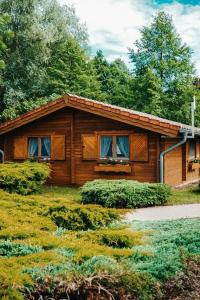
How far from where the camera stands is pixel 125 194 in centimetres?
1183

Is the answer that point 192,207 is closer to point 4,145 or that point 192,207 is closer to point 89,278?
point 89,278

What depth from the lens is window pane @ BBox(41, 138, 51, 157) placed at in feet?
57.8

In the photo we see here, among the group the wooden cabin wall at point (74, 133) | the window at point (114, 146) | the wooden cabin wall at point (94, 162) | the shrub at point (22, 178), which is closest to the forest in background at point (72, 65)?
the wooden cabin wall at point (74, 133)

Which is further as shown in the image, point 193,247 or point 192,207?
point 192,207

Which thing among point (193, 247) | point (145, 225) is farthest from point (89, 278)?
point (145, 225)

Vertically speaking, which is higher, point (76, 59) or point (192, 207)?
point (76, 59)

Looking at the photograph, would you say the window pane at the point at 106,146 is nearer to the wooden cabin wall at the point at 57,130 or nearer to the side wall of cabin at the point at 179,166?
the wooden cabin wall at the point at 57,130

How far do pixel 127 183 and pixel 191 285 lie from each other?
807 centimetres

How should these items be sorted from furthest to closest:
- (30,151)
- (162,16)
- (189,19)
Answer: (162,16) < (30,151) < (189,19)

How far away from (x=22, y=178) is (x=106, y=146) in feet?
13.4

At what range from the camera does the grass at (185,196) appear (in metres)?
12.7

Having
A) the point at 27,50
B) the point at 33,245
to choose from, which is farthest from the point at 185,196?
the point at 27,50

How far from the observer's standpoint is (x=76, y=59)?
107 feet

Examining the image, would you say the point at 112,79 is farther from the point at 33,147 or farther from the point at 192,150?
the point at 33,147
